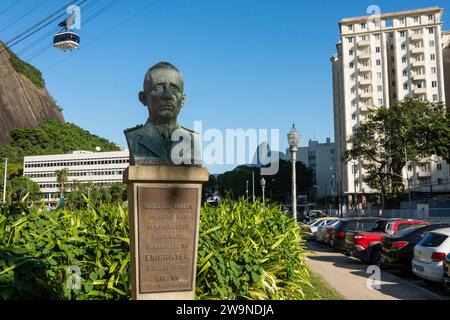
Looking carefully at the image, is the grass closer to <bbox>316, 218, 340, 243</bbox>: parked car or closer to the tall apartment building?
<bbox>316, 218, 340, 243</bbox>: parked car

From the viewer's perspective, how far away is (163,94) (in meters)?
5.13

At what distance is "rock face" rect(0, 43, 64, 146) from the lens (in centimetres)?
9750

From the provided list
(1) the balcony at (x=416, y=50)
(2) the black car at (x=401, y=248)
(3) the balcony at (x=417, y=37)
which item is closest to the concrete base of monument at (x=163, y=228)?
(2) the black car at (x=401, y=248)

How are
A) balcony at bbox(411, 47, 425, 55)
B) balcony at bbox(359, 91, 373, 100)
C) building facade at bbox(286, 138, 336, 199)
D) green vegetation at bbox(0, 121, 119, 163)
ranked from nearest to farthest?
balcony at bbox(411, 47, 425, 55) → balcony at bbox(359, 91, 373, 100) → green vegetation at bbox(0, 121, 119, 163) → building facade at bbox(286, 138, 336, 199)

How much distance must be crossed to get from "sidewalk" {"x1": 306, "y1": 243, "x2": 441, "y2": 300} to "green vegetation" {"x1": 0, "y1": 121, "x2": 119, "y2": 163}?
101624 millimetres

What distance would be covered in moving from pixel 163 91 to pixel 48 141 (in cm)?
12073

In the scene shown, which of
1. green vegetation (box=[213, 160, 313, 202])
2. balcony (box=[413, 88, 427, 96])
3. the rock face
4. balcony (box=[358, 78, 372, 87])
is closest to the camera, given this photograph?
balcony (box=[413, 88, 427, 96])

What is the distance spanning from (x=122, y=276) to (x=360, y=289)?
6107 millimetres

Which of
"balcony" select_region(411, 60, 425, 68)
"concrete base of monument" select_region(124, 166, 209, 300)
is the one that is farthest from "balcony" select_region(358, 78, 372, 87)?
"concrete base of monument" select_region(124, 166, 209, 300)

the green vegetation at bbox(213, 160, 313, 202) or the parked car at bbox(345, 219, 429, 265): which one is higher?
the green vegetation at bbox(213, 160, 313, 202)

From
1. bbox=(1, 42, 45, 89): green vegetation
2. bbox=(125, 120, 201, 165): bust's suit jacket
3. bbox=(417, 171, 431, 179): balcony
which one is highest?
bbox=(1, 42, 45, 89): green vegetation

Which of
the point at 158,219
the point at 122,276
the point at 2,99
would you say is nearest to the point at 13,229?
the point at 122,276
